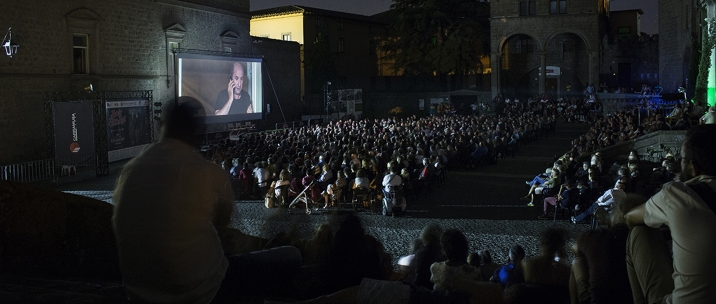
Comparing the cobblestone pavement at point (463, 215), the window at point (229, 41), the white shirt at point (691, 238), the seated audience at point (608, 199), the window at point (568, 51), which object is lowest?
the cobblestone pavement at point (463, 215)

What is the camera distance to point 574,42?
173 ft

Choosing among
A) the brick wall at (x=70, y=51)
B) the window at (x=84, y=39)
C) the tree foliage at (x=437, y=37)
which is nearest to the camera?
the brick wall at (x=70, y=51)

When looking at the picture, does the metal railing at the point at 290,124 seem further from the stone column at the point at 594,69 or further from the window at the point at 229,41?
the stone column at the point at 594,69

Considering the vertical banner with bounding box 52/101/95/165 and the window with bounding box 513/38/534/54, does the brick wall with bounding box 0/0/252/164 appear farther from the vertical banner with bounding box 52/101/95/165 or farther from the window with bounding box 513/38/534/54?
the window with bounding box 513/38/534/54

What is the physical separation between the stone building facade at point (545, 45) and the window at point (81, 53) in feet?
109

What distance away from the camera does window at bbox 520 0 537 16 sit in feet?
165

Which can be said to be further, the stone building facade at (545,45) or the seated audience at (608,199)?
the stone building facade at (545,45)

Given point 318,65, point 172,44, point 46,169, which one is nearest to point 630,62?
point 318,65

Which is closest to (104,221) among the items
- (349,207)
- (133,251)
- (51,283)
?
(51,283)

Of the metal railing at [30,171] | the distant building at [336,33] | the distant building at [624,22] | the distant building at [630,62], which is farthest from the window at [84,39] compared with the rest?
the distant building at [624,22]

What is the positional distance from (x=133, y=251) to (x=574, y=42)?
5396cm

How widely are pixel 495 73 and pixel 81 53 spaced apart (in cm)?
3360

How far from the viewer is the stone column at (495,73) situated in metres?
51.0

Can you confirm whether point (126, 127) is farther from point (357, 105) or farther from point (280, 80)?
point (357, 105)
